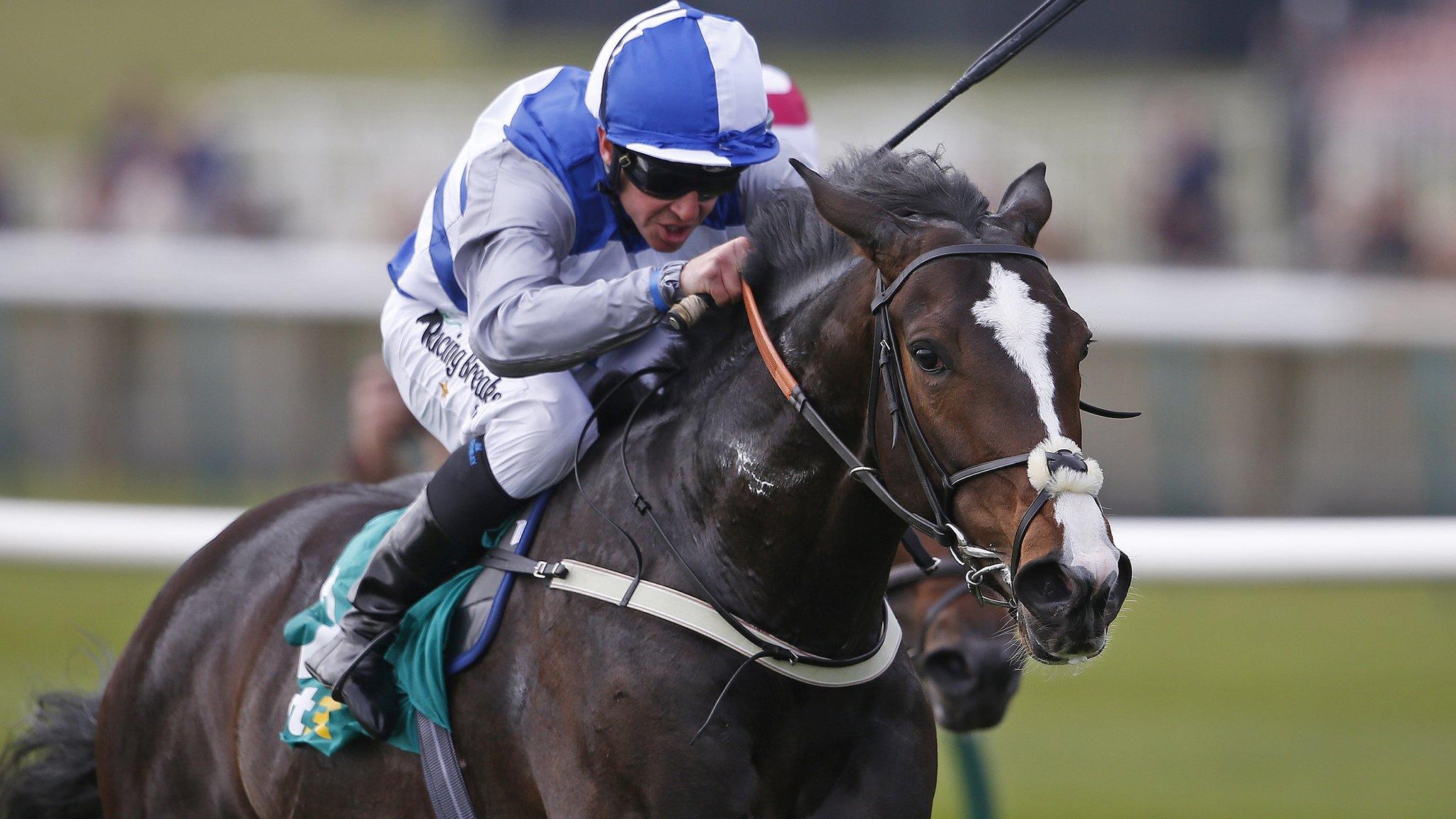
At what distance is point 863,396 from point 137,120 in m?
15.6

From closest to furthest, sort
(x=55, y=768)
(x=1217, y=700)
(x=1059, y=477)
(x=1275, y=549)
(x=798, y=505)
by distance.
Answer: (x=1059, y=477) → (x=798, y=505) → (x=55, y=768) → (x=1275, y=549) → (x=1217, y=700)

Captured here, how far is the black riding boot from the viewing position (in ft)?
10.8

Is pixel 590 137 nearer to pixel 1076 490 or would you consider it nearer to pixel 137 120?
pixel 1076 490

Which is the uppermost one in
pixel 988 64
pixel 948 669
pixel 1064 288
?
pixel 988 64

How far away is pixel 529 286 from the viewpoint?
3.09 metres

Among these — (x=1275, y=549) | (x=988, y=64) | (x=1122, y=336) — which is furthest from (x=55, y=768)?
(x=1122, y=336)

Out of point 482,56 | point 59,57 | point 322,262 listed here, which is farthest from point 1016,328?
point 59,57

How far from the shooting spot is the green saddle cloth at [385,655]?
3.29 metres

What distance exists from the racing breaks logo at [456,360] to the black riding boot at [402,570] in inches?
6.1

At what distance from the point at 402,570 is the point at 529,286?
0.66 m

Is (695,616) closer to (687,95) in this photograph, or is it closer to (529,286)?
(529,286)

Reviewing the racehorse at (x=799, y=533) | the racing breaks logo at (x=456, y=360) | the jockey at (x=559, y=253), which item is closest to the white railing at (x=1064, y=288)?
→ the racing breaks logo at (x=456, y=360)

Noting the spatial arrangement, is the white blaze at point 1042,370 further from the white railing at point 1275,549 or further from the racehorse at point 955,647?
the white railing at point 1275,549

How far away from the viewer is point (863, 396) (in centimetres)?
283
